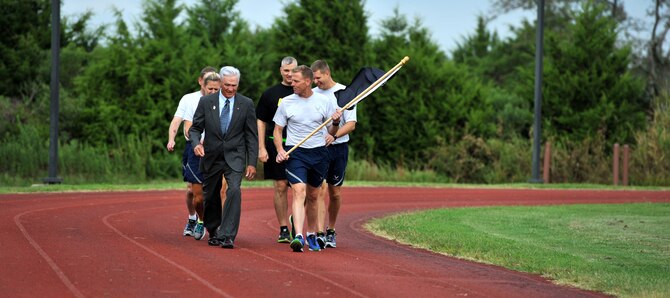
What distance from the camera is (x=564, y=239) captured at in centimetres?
1656

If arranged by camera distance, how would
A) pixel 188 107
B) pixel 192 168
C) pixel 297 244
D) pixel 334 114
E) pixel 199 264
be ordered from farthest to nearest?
pixel 188 107 → pixel 192 168 → pixel 334 114 → pixel 297 244 → pixel 199 264

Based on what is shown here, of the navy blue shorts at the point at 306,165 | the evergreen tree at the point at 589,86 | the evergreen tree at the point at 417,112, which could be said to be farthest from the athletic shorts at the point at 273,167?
the evergreen tree at the point at 589,86

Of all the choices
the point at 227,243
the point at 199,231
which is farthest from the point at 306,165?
the point at 199,231

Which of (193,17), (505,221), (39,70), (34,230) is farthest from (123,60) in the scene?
(34,230)

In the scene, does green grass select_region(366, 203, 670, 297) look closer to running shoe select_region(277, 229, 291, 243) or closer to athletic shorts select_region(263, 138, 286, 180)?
running shoe select_region(277, 229, 291, 243)

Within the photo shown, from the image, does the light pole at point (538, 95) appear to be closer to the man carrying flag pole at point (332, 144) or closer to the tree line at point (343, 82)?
the tree line at point (343, 82)

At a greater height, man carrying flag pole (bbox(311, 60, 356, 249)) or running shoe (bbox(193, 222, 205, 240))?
man carrying flag pole (bbox(311, 60, 356, 249))

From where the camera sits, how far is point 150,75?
33.9 m

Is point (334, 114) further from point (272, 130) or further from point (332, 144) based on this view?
point (272, 130)

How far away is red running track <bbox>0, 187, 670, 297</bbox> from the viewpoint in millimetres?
10383

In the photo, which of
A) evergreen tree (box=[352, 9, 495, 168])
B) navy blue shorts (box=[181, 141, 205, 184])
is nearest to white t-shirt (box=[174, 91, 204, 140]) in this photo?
navy blue shorts (box=[181, 141, 205, 184])

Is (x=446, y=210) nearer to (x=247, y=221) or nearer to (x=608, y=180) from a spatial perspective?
(x=247, y=221)

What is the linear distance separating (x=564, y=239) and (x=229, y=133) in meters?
4.81

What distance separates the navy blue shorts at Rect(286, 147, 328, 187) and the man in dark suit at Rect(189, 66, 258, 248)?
44cm
